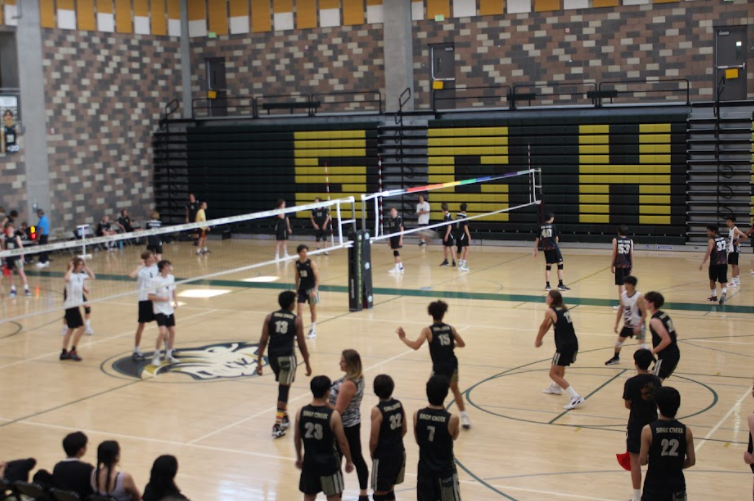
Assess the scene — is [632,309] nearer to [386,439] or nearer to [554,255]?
[386,439]

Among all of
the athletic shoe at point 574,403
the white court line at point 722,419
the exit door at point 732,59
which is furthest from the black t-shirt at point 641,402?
the exit door at point 732,59

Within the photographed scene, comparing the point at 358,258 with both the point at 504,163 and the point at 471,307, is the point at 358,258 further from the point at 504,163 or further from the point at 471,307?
the point at 504,163

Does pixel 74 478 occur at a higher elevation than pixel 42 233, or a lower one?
lower

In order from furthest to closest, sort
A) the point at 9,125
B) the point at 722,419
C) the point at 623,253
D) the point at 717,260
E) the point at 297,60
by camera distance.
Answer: the point at 297,60
the point at 9,125
the point at 717,260
the point at 623,253
the point at 722,419

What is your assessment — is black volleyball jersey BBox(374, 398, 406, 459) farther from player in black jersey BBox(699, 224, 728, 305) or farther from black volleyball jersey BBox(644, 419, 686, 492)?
player in black jersey BBox(699, 224, 728, 305)

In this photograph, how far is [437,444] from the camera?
7.26 meters

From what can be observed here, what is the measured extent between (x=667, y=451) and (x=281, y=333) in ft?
16.3

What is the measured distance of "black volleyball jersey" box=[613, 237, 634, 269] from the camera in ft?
56.7

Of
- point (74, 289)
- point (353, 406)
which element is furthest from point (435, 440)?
point (74, 289)

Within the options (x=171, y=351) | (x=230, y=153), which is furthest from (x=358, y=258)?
(x=230, y=153)

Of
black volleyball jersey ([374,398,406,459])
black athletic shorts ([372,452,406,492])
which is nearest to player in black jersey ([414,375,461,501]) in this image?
black volleyball jersey ([374,398,406,459])

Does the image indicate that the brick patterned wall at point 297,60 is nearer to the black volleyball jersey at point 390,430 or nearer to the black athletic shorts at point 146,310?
the black athletic shorts at point 146,310

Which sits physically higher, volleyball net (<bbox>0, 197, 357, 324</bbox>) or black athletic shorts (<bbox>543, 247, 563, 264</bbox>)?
black athletic shorts (<bbox>543, 247, 563, 264</bbox>)

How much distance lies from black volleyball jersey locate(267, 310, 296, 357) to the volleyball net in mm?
5621
